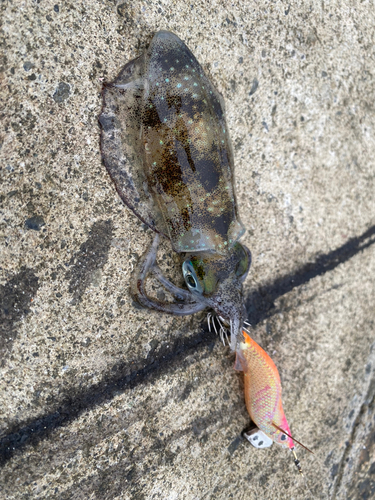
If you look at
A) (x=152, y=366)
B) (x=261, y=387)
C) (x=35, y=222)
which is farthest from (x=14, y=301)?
(x=261, y=387)

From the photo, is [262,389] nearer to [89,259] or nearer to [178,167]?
[89,259]

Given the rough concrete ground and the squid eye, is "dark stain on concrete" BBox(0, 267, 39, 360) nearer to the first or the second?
the rough concrete ground

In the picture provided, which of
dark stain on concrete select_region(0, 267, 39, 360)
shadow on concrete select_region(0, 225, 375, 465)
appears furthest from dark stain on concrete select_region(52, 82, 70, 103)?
shadow on concrete select_region(0, 225, 375, 465)

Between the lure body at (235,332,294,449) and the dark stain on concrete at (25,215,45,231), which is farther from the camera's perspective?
the lure body at (235,332,294,449)

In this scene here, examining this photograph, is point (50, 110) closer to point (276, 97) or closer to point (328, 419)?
point (276, 97)

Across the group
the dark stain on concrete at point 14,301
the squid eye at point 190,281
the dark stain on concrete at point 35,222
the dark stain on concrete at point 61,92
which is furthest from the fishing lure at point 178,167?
the dark stain on concrete at point 14,301

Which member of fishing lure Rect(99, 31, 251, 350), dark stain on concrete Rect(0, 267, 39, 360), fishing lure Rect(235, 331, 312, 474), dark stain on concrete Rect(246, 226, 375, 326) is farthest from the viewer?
dark stain on concrete Rect(246, 226, 375, 326)

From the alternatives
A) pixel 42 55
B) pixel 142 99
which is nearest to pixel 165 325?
pixel 142 99

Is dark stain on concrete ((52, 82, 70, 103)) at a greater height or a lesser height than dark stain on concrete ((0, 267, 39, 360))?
greater

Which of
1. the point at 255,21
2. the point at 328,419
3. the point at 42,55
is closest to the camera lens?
the point at 42,55
